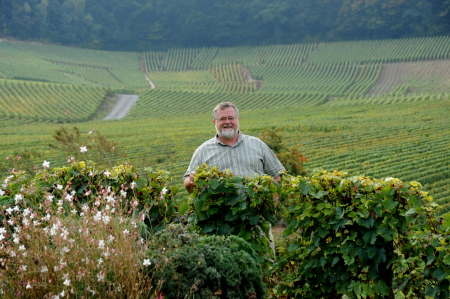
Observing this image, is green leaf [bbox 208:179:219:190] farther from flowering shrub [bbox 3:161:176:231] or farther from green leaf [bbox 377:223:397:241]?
green leaf [bbox 377:223:397:241]

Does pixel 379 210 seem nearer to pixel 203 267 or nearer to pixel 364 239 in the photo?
pixel 364 239

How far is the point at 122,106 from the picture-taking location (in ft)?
212

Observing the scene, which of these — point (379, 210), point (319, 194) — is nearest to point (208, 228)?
point (319, 194)

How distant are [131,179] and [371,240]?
273cm

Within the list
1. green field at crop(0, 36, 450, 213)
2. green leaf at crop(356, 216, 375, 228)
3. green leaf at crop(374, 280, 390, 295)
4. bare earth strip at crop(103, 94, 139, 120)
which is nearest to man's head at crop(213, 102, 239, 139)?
green leaf at crop(356, 216, 375, 228)

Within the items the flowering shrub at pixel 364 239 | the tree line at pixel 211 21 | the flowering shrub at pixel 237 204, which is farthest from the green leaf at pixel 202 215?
the tree line at pixel 211 21

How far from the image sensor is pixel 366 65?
84875 millimetres

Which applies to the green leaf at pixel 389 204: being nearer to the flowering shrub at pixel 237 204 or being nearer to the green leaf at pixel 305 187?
the green leaf at pixel 305 187

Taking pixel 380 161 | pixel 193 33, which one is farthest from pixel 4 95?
pixel 193 33

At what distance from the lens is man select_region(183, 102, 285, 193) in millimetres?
4820

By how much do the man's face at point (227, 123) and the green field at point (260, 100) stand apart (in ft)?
34.0

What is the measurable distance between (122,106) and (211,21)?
59118 millimetres

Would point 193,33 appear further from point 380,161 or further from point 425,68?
point 380,161

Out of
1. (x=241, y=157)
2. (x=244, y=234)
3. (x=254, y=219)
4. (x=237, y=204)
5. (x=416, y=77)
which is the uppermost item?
(x=241, y=157)
